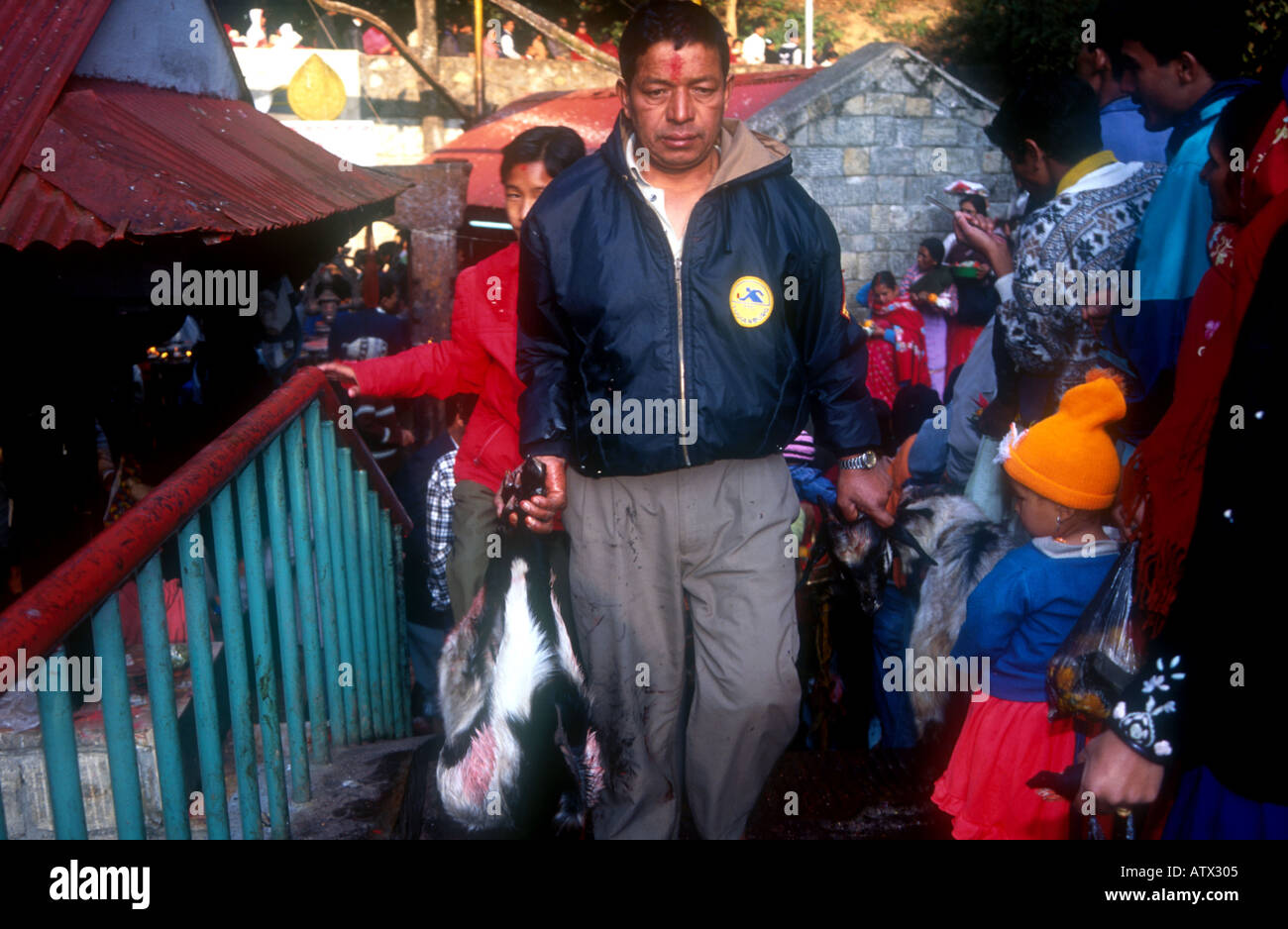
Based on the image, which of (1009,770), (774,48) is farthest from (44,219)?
(774,48)

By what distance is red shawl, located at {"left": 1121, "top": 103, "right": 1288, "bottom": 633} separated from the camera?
169 cm

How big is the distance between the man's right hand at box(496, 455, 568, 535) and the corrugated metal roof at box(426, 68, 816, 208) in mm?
5790

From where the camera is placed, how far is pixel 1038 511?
9.53ft

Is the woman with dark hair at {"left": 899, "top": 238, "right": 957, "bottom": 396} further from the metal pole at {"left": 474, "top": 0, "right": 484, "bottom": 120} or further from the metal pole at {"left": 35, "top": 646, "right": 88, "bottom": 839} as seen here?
the metal pole at {"left": 35, "top": 646, "right": 88, "bottom": 839}

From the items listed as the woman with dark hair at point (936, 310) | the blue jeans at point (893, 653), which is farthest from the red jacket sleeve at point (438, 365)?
the woman with dark hair at point (936, 310)

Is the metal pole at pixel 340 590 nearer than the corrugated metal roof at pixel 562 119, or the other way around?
the metal pole at pixel 340 590

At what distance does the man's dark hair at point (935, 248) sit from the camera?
888 centimetres

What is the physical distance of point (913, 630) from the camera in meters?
3.49

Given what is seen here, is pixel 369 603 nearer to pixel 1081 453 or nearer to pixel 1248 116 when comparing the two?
pixel 1081 453

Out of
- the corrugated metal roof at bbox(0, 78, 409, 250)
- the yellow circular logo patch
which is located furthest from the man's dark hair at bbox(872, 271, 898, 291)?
the yellow circular logo patch

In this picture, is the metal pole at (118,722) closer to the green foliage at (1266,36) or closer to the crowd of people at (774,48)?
the green foliage at (1266,36)

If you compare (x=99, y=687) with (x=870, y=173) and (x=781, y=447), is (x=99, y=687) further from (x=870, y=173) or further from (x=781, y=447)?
(x=870, y=173)

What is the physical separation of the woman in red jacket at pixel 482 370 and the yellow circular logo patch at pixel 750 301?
94 cm

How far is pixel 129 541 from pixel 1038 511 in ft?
7.41
